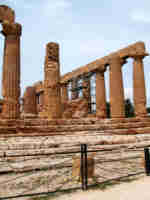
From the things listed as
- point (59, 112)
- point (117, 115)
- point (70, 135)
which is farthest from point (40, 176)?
point (117, 115)

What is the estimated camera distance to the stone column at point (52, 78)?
44.7 feet

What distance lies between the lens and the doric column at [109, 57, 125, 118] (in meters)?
16.6

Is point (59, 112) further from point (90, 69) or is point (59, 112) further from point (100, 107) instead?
point (90, 69)

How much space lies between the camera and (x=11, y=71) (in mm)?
11578

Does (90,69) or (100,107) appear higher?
(90,69)

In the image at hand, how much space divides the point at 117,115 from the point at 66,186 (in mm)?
12528

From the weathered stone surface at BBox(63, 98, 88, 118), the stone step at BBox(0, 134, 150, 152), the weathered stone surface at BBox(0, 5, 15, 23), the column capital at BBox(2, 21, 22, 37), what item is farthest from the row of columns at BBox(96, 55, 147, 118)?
the weathered stone surface at BBox(0, 5, 15, 23)

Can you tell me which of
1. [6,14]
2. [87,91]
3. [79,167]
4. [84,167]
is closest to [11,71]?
[6,14]

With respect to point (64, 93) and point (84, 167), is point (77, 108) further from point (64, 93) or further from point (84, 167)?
point (84, 167)

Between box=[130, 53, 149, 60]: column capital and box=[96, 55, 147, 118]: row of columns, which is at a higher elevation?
box=[130, 53, 149, 60]: column capital

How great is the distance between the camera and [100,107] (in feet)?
67.7

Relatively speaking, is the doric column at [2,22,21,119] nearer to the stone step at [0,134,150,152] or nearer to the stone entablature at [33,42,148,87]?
the stone step at [0,134,150,152]

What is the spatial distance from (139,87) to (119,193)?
14.5m

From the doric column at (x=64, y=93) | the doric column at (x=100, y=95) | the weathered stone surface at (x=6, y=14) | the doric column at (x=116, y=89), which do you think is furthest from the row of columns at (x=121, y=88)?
the doric column at (x=64, y=93)
